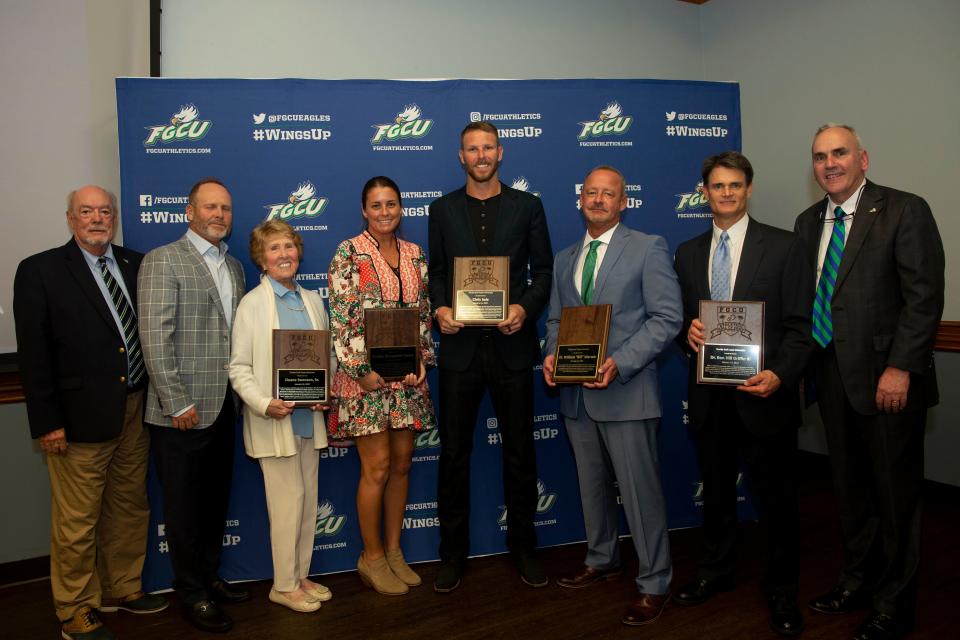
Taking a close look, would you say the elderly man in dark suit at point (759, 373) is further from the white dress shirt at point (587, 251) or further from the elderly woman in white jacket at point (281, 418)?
the elderly woman in white jacket at point (281, 418)

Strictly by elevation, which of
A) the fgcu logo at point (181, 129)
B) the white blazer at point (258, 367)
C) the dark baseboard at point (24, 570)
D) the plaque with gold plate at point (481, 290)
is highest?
the fgcu logo at point (181, 129)

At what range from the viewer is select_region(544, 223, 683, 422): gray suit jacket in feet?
9.43

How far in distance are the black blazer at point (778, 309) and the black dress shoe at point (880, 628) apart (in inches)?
32.9

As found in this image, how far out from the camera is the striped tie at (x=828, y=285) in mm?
2777

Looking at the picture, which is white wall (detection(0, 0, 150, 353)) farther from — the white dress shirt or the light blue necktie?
the light blue necktie

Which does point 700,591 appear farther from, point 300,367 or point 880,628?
point 300,367

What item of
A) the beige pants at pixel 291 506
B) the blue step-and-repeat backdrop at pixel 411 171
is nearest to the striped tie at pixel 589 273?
the blue step-and-repeat backdrop at pixel 411 171

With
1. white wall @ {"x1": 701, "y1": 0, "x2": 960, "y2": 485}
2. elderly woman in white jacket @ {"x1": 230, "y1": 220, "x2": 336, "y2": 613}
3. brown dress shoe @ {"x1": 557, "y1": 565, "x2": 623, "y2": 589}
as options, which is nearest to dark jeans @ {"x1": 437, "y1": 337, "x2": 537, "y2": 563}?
brown dress shoe @ {"x1": 557, "y1": 565, "x2": 623, "y2": 589}

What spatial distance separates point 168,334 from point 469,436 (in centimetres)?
150

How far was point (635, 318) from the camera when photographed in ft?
9.74

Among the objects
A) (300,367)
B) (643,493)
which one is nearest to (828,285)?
(643,493)

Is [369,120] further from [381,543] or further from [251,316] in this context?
[381,543]

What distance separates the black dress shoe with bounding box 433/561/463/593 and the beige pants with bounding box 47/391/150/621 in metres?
1.53

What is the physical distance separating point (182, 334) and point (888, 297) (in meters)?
3.08
